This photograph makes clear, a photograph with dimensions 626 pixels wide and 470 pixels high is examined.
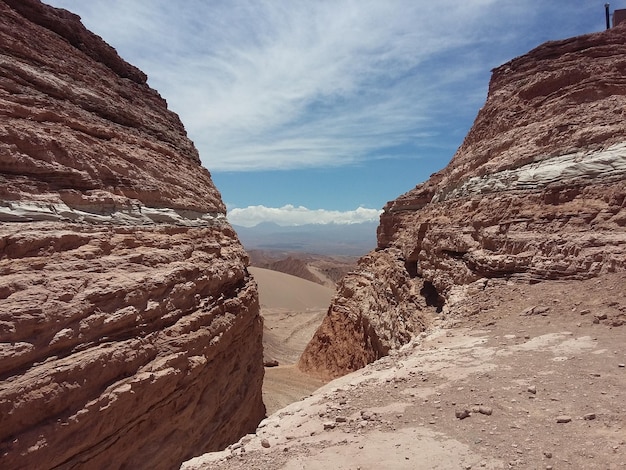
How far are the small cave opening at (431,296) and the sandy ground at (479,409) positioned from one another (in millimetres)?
4750

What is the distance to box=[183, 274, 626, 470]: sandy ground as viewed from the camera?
3.60 metres

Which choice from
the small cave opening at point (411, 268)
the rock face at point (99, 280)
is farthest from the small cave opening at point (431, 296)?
the rock face at point (99, 280)

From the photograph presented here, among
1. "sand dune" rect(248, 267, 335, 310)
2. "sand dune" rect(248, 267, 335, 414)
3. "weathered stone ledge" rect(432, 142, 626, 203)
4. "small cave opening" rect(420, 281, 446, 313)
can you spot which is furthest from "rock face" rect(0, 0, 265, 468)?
"sand dune" rect(248, 267, 335, 310)

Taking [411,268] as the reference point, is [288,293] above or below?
below

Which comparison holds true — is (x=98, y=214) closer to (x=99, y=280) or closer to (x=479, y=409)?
(x=99, y=280)

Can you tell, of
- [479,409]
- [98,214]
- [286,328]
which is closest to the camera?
[479,409]

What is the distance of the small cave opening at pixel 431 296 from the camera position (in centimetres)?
1230

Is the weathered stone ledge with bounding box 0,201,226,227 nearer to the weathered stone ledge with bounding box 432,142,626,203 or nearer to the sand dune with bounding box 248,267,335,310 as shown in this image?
the weathered stone ledge with bounding box 432,142,626,203

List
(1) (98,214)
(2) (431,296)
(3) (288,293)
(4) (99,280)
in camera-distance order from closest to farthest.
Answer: (4) (99,280), (1) (98,214), (2) (431,296), (3) (288,293)

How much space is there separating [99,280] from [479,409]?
5.10m

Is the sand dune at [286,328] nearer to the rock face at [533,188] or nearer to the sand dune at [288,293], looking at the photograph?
the sand dune at [288,293]

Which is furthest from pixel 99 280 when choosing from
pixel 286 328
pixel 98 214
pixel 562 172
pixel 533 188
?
pixel 286 328

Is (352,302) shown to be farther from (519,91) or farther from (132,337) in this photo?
(132,337)

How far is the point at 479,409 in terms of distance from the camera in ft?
14.3
